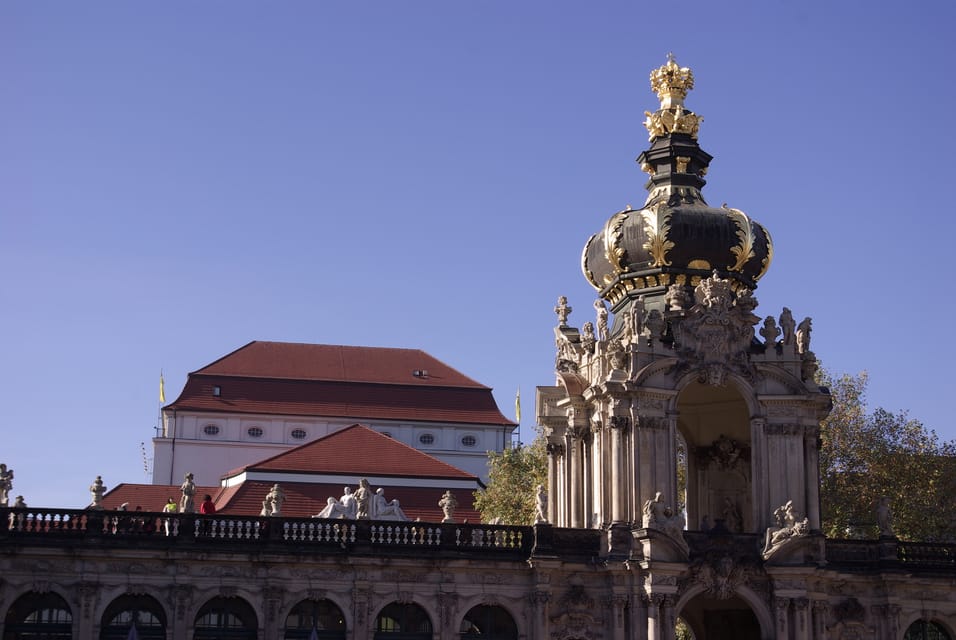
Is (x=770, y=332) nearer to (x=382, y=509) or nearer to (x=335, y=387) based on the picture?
(x=382, y=509)

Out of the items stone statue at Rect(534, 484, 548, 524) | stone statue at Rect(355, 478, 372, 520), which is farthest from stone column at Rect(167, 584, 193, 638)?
stone statue at Rect(534, 484, 548, 524)

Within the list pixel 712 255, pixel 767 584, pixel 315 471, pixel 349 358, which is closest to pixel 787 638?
pixel 767 584

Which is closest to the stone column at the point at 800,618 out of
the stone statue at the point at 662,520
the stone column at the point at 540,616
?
the stone statue at the point at 662,520

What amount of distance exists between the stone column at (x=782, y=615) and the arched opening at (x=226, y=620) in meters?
12.9

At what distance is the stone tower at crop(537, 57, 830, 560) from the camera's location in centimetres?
3638

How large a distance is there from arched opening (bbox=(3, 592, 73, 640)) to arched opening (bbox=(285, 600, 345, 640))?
5.24 meters

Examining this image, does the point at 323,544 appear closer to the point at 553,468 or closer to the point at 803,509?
the point at 553,468

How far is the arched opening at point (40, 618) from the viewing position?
33.5m

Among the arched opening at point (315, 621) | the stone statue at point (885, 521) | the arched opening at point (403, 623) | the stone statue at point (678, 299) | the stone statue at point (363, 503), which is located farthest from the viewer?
the stone statue at point (885, 521)

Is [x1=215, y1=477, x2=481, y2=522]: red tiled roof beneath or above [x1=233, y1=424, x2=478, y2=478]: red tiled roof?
beneath

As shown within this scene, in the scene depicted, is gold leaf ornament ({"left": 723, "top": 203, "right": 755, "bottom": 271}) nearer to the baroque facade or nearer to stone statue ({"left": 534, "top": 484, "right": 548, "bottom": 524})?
the baroque facade

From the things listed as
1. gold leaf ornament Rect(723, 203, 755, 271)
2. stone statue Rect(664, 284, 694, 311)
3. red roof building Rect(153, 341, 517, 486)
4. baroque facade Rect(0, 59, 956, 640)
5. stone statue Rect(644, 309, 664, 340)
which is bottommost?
baroque facade Rect(0, 59, 956, 640)

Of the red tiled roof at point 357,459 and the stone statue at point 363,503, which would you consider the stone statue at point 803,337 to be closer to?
the stone statue at point 363,503

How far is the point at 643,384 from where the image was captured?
3641cm
